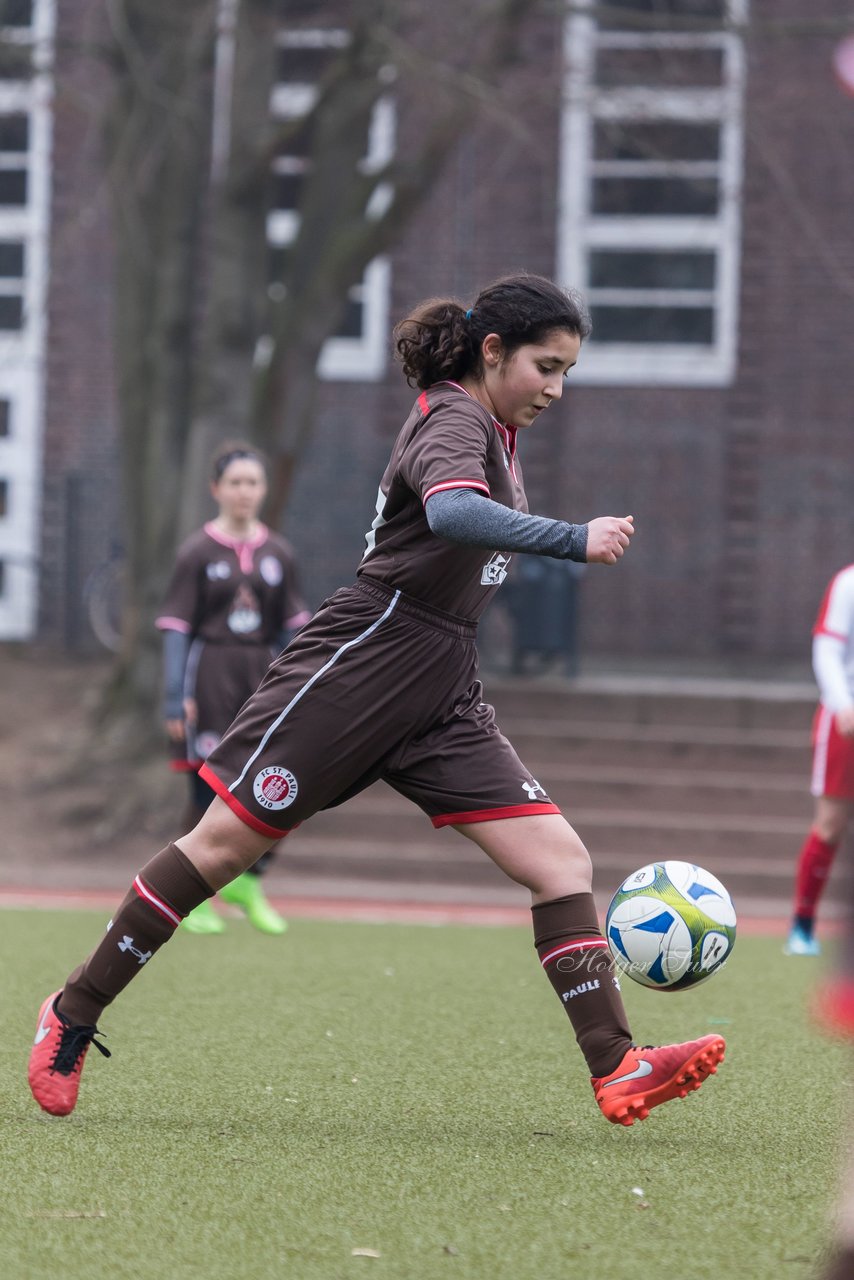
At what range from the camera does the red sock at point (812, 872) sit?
8195mm

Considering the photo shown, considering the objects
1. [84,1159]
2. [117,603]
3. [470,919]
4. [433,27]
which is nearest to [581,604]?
[117,603]

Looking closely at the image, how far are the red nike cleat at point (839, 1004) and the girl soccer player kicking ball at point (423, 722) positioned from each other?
2210 mm

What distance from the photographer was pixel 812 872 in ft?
27.2

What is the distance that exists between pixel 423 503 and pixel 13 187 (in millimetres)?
17143

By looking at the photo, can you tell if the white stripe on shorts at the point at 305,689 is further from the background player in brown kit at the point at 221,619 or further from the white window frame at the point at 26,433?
the white window frame at the point at 26,433

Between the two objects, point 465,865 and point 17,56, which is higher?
point 17,56

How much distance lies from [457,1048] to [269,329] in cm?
945

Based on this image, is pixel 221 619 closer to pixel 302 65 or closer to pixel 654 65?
pixel 302 65

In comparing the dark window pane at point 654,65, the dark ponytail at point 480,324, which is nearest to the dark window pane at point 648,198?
the dark window pane at point 654,65

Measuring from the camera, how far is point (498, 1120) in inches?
175

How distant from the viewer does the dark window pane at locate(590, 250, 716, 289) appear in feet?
63.3

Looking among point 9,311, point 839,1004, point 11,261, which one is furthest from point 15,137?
point 839,1004

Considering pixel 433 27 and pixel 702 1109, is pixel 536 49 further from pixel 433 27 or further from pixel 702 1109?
pixel 702 1109

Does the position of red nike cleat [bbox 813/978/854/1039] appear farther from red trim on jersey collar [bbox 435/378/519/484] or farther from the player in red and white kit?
the player in red and white kit
